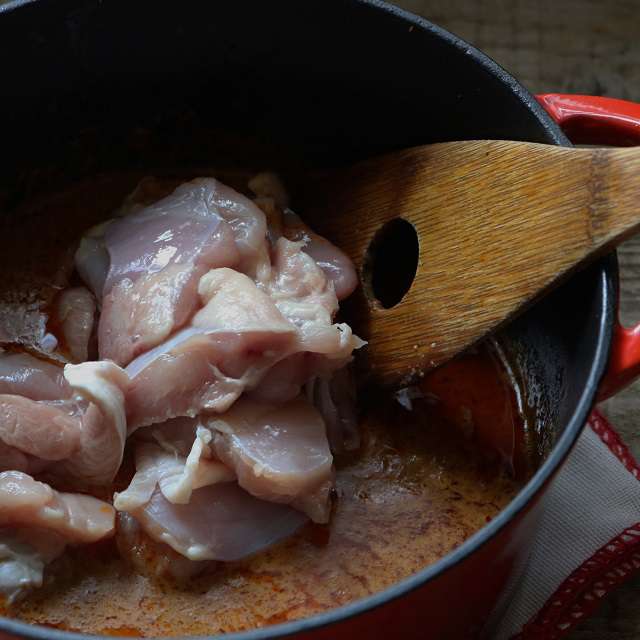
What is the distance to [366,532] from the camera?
1.51 m

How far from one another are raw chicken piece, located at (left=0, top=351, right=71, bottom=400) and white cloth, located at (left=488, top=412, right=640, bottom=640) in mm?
763

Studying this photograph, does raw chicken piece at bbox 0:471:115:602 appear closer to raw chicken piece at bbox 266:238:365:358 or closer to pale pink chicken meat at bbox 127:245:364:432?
pale pink chicken meat at bbox 127:245:364:432

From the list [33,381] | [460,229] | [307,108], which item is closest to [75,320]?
[33,381]

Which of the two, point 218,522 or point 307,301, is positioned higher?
point 307,301

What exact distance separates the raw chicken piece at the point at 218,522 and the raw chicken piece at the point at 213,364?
13cm

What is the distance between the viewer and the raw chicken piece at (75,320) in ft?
5.42

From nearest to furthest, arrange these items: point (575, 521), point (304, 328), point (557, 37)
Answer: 1. point (304, 328)
2. point (575, 521)
3. point (557, 37)

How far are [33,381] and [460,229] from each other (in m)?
0.71

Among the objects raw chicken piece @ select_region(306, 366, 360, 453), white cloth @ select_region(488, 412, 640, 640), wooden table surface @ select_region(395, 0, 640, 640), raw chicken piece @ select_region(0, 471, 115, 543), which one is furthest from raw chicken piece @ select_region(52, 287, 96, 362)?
wooden table surface @ select_region(395, 0, 640, 640)

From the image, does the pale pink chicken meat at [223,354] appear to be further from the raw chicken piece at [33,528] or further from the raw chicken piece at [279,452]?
the raw chicken piece at [33,528]

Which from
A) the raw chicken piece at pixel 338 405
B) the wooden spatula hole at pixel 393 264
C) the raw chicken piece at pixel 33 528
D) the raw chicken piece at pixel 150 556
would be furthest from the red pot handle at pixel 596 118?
the raw chicken piece at pixel 33 528

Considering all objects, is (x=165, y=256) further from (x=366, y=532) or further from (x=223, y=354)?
(x=366, y=532)

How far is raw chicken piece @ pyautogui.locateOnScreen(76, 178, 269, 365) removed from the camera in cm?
151

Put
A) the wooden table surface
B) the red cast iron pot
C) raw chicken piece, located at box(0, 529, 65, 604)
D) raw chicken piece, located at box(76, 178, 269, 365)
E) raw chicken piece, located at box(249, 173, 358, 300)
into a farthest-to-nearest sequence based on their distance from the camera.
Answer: the wooden table surface
raw chicken piece, located at box(249, 173, 358, 300)
raw chicken piece, located at box(76, 178, 269, 365)
raw chicken piece, located at box(0, 529, 65, 604)
the red cast iron pot
